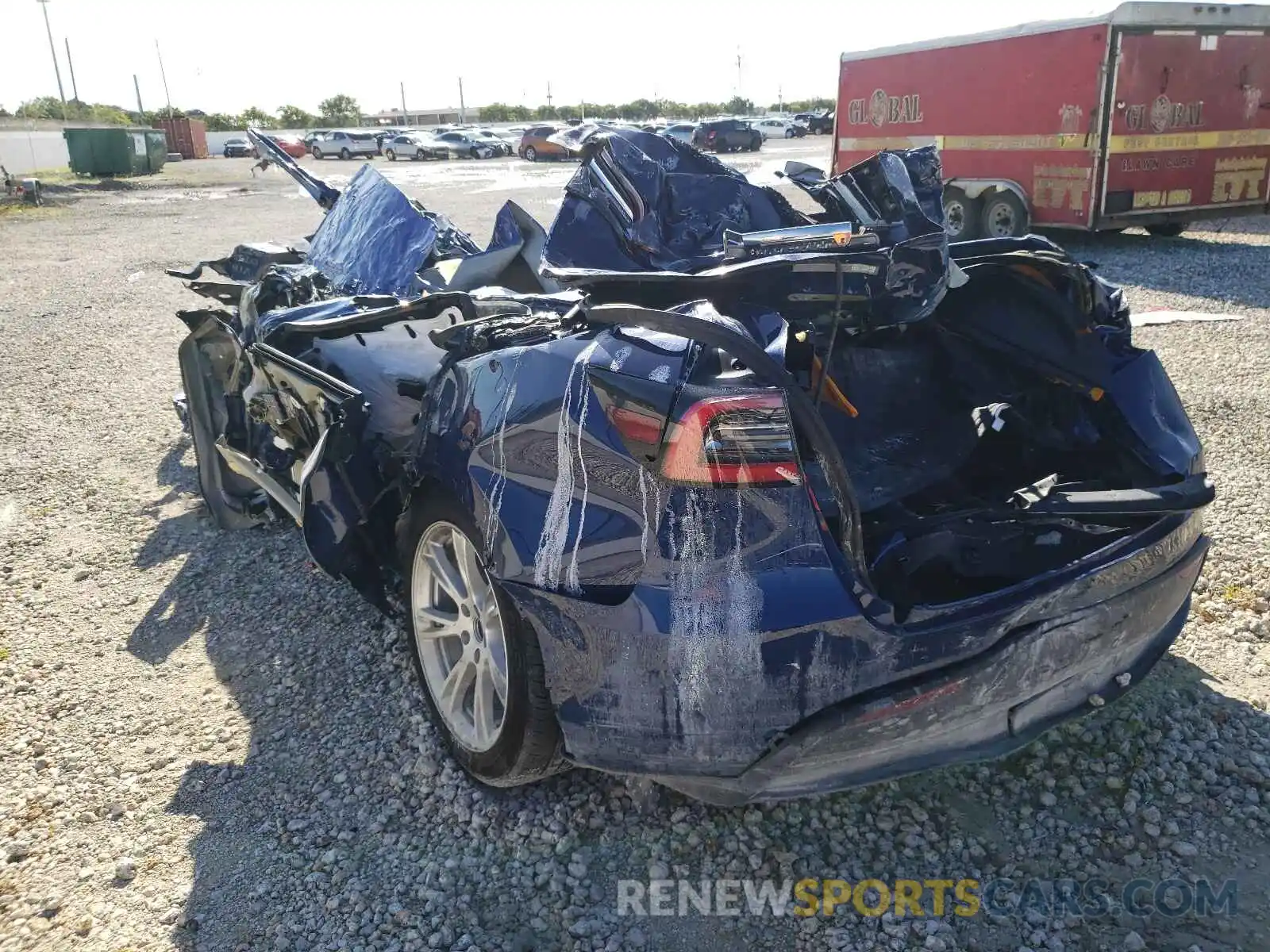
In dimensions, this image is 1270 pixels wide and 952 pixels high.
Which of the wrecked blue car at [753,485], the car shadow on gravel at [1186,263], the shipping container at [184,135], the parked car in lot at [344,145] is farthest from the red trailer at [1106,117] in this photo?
the shipping container at [184,135]

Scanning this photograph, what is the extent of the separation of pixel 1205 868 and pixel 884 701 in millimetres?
1024

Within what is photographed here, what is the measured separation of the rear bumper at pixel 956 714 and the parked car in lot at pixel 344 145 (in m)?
50.6

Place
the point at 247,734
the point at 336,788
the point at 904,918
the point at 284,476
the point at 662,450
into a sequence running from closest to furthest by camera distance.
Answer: the point at 662,450 < the point at 904,918 < the point at 336,788 < the point at 247,734 < the point at 284,476

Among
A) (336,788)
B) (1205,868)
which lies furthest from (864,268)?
(336,788)

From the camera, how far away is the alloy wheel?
247 cm

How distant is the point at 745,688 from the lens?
1938mm

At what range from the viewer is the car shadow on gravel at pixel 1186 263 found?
9137 mm

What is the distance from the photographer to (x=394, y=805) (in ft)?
8.56

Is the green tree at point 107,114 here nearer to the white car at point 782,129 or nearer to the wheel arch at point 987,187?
the white car at point 782,129

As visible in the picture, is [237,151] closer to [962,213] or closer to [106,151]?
[106,151]

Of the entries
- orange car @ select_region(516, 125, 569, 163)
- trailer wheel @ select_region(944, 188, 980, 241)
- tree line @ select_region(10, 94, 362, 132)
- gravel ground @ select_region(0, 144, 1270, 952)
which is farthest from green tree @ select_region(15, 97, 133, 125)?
gravel ground @ select_region(0, 144, 1270, 952)

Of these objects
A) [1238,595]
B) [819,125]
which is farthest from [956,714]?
[819,125]

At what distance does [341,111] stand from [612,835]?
90.4 meters

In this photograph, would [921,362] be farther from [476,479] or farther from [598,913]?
[598,913]
